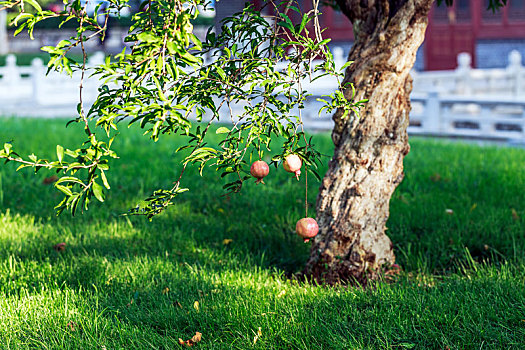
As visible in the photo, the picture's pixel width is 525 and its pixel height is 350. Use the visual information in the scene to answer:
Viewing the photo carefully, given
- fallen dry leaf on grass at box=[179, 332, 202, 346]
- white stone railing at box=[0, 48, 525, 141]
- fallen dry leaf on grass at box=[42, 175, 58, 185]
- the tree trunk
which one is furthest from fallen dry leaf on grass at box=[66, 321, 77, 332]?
white stone railing at box=[0, 48, 525, 141]

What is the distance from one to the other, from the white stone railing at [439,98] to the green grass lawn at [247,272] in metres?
5.07

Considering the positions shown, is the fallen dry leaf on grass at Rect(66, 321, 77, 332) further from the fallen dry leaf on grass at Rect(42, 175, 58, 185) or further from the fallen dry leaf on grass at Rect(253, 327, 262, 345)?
the fallen dry leaf on grass at Rect(42, 175, 58, 185)

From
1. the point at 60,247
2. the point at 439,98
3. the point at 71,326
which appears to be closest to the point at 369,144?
the point at 71,326

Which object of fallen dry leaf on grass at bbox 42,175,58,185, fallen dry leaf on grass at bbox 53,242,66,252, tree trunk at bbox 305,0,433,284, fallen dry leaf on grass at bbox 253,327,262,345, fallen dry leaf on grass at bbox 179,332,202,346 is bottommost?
fallen dry leaf on grass at bbox 42,175,58,185

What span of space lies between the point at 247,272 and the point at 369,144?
1.16m

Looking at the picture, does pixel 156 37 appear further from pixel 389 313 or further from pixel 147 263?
pixel 147 263

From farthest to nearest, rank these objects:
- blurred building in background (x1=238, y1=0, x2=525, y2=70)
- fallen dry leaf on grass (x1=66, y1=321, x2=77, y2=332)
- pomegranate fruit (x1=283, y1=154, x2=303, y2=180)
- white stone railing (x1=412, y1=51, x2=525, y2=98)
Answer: blurred building in background (x1=238, y1=0, x2=525, y2=70)
white stone railing (x1=412, y1=51, x2=525, y2=98)
fallen dry leaf on grass (x1=66, y1=321, x2=77, y2=332)
pomegranate fruit (x1=283, y1=154, x2=303, y2=180)

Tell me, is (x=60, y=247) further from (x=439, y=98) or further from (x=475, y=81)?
(x=475, y=81)

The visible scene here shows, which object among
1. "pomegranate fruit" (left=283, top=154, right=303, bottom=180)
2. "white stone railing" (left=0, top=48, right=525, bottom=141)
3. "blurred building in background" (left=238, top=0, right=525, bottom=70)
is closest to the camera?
"pomegranate fruit" (left=283, top=154, right=303, bottom=180)

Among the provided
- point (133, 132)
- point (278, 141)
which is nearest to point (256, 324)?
point (278, 141)

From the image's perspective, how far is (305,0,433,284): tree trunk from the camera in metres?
3.83

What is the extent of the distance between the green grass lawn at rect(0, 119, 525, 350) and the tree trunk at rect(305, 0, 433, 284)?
27 centimetres

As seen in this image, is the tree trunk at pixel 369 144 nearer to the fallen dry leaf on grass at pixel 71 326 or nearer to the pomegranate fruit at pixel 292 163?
the pomegranate fruit at pixel 292 163

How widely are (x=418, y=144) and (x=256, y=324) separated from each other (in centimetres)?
704
